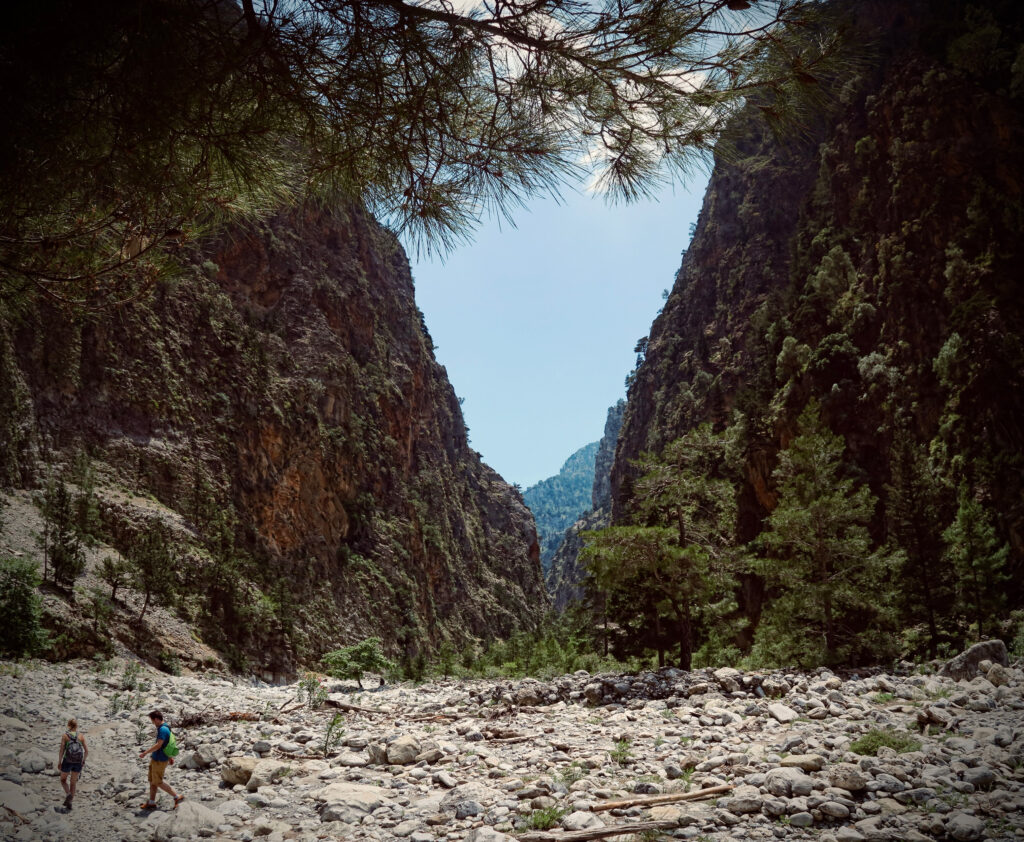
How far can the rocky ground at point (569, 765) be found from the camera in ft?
14.3

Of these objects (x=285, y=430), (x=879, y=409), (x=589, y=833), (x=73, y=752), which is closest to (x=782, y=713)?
(x=589, y=833)

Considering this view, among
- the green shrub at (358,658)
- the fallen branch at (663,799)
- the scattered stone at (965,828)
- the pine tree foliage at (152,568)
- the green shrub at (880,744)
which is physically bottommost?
the green shrub at (358,658)

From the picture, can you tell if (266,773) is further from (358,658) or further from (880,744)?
(358,658)

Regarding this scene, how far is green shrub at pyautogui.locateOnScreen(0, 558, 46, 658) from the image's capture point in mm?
12156

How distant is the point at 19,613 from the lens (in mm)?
12352

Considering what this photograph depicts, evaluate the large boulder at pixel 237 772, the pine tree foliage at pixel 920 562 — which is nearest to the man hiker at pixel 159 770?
the large boulder at pixel 237 772

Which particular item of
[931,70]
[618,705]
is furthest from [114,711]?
[931,70]

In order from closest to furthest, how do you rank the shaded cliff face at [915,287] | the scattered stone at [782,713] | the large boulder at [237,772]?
the large boulder at [237,772]
the scattered stone at [782,713]
the shaded cliff face at [915,287]

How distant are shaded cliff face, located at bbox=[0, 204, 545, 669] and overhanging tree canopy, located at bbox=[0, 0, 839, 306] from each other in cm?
80

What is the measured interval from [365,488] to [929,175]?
126ft

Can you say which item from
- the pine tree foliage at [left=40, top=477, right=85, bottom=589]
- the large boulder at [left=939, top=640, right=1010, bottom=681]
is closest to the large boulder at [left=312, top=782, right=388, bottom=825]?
the large boulder at [left=939, top=640, right=1010, bottom=681]

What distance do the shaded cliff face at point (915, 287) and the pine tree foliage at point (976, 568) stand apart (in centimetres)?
237

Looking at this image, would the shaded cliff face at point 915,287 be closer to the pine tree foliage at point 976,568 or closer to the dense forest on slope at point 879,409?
the dense forest on slope at point 879,409

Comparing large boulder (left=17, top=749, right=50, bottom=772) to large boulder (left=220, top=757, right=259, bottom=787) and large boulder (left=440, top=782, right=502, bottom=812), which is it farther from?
large boulder (left=440, top=782, right=502, bottom=812)
